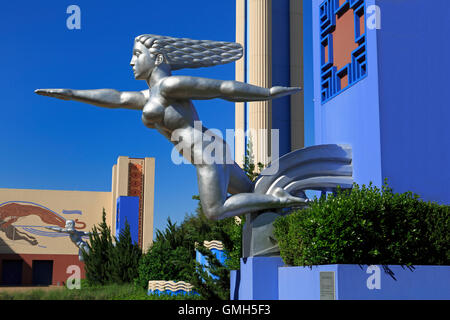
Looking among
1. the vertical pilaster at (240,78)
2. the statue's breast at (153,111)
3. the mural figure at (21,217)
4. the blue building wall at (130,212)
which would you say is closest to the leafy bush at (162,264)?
the statue's breast at (153,111)

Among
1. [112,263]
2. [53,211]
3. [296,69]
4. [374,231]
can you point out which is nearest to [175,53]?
[374,231]

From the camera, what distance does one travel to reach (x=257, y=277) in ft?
23.0

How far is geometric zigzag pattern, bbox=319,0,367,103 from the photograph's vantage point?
764cm

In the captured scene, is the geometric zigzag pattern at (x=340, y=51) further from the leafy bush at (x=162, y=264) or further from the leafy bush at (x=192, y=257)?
the leafy bush at (x=162, y=264)

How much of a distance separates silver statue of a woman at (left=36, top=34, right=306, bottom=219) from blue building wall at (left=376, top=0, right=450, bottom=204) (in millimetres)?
1318

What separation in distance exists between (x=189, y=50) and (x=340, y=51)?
2564mm

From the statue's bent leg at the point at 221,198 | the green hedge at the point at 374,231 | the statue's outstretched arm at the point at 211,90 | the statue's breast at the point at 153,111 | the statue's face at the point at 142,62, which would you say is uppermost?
the statue's face at the point at 142,62

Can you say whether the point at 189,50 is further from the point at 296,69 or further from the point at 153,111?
the point at 296,69

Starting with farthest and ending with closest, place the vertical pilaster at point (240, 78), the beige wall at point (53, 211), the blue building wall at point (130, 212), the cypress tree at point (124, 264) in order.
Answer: the beige wall at point (53, 211) < the blue building wall at point (130, 212) < the vertical pilaster at point (240, 78) < the cypress tree at point (124, 264)

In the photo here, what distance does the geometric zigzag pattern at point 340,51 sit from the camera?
764 cm

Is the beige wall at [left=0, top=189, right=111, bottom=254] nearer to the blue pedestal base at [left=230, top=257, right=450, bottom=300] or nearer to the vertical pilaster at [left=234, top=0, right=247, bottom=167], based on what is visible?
the vertical pilaster at [left=234, top=0, right=247, bottom=167]

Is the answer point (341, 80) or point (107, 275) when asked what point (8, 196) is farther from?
point (341, 80)
